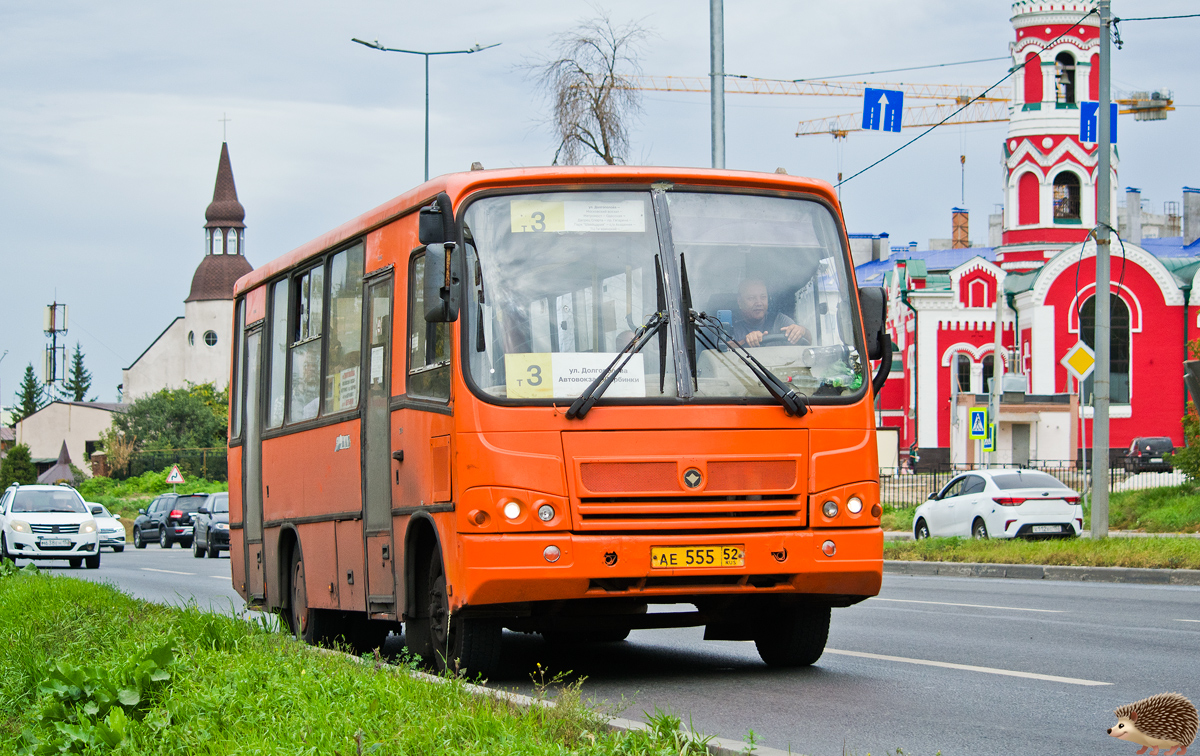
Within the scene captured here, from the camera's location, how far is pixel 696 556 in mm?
8203

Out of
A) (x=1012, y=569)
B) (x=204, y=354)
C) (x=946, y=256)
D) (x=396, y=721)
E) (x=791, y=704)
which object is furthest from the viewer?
(x=204, y=354)

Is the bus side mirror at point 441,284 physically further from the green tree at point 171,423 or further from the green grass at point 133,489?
the green tree at point 171,423

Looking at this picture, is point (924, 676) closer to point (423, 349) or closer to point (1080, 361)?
point (423, 349)

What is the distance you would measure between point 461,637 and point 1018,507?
744 inches

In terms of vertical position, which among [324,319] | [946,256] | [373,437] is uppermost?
[946,256]

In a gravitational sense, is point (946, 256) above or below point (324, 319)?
above

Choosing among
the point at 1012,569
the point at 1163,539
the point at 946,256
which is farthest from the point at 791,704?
the point at 946,256

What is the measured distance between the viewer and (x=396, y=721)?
641 cm

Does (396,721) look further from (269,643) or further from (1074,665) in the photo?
(1074,665)

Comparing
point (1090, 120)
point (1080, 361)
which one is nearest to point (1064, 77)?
point (1090, 120)

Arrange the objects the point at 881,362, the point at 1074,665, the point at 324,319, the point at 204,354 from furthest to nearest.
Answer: the point at 204,354 < the point at 324,319 < the point at 1074,665 < the point at 881,362

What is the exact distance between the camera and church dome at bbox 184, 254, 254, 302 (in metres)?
123

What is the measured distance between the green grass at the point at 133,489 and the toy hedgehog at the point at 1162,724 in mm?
68041

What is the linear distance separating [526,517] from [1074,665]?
393 centimetres
